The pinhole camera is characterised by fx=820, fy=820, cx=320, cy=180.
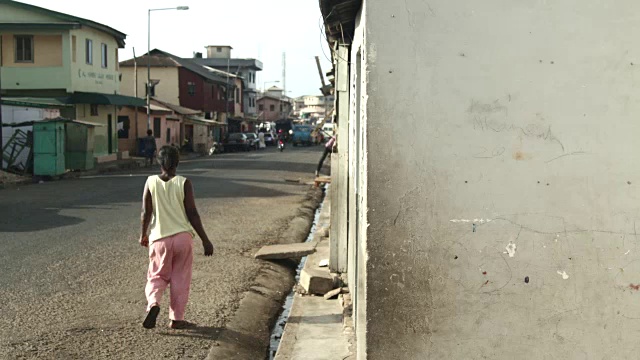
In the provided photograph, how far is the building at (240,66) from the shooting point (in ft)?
320

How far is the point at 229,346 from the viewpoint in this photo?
713cm

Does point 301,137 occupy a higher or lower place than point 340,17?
lower

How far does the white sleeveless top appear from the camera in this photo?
7.26 meters

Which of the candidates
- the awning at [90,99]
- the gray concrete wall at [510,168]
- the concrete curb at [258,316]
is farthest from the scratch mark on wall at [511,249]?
the awning at [90,99]

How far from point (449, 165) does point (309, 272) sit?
15.8 feet

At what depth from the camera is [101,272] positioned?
32.7ft

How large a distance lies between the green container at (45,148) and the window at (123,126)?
58.6ft

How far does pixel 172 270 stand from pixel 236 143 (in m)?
53.8

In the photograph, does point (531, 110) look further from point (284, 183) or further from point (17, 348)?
point (284, 183)

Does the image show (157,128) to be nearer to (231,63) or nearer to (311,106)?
(231,63)

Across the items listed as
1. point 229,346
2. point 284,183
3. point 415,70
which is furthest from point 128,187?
point 415,70

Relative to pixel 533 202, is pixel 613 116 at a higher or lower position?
higher

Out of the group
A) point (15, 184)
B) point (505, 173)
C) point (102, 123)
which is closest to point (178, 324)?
point (505, 173)

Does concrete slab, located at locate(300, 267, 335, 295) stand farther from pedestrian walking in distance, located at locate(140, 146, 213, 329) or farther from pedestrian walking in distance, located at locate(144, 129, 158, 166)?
pedestrian walking in distance, located at locate(144, 129, 158, 166)
